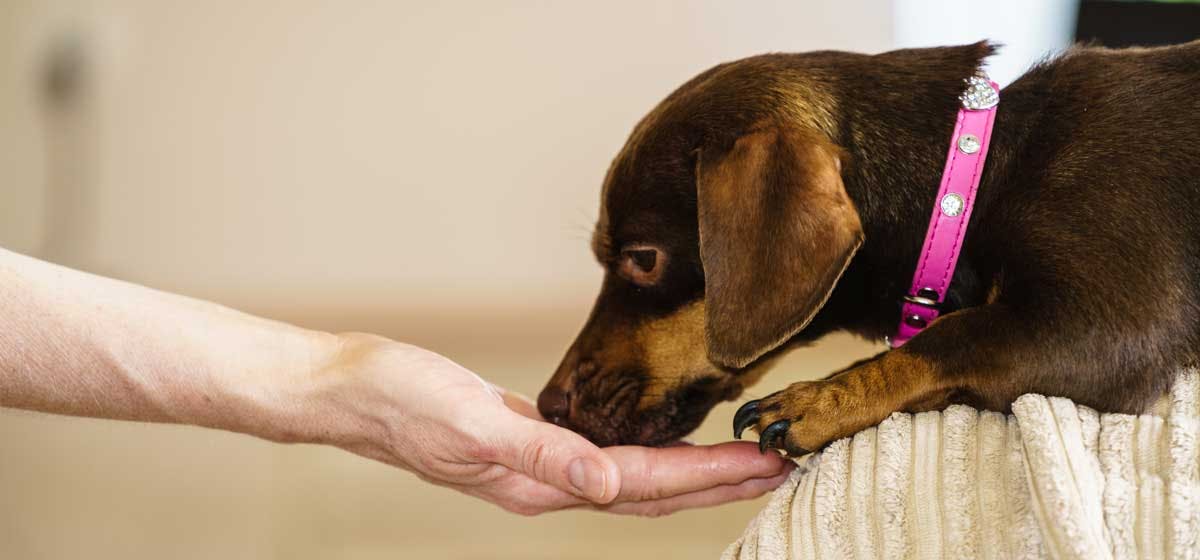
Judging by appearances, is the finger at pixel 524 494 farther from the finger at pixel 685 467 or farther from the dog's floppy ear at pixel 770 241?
the dog's floppy ear at pixel 770 241

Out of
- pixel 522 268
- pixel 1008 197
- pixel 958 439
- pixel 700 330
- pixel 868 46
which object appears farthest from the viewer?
pixel 522 268

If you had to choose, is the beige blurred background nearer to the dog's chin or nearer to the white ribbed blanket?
the dog's chin

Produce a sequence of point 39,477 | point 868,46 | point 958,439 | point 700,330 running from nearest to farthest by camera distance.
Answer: point 958,439 < point 700,330 < point 868,46 < point 39,477

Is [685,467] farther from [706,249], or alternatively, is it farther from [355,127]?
[355,127]

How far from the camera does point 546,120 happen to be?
247 centimetres

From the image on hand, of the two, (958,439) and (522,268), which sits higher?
(958,439)

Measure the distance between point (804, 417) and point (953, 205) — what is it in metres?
0.28

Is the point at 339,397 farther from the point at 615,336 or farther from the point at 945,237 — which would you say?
the point at 945,237

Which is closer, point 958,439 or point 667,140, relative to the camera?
point 958,439

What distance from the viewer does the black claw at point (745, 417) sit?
1141 mm

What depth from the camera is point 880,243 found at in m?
1.25

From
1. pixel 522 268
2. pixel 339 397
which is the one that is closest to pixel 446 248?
pixel 522 268

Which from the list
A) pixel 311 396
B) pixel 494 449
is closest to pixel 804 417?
pixel 494 449

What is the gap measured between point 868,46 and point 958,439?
149 centimetres
